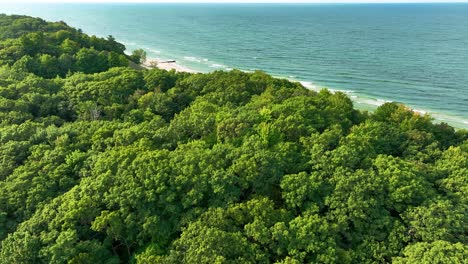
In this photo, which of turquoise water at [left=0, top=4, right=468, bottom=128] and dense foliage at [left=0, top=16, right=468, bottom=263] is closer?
dense foliage at [left=0, top=16, right=468, bottom=263]

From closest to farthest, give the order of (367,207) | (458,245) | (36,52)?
(458,245) → (367,207) → (36,52)

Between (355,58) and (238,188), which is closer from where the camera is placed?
(238,188)

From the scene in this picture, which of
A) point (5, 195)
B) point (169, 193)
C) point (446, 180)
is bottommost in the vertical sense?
point (5, 195)

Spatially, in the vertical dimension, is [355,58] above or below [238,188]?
above

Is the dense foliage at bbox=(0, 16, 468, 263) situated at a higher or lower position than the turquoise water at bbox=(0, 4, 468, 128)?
lower

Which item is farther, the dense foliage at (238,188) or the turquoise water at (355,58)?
the turquoise water at (355,58)

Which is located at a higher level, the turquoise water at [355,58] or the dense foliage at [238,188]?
the turquoise water at [355,58]

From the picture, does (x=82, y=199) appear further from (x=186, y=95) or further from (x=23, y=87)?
(x=23, y=87)

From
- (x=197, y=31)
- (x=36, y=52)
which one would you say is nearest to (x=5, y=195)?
(x=36, y=52)
